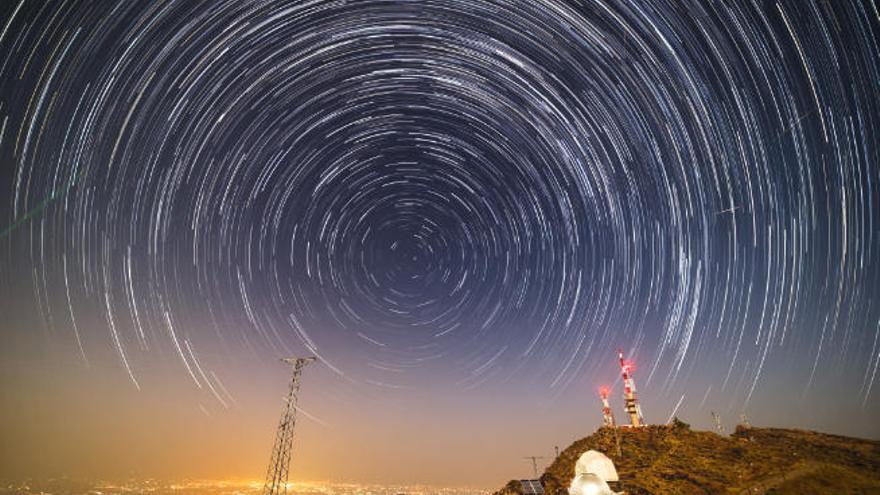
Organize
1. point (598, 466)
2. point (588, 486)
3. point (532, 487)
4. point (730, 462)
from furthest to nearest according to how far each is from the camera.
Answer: point (532, 487)
point (730, 462)
point (598, 466)
point (588, 486)

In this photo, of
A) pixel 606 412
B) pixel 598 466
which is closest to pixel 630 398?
pixel 606 412

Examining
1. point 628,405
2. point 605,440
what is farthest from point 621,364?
point 605,440

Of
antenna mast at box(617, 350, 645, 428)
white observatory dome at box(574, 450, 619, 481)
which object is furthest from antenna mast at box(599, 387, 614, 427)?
white observatory dome at box(574, 450, 619, 481)

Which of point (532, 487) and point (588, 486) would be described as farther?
point (532, 487)

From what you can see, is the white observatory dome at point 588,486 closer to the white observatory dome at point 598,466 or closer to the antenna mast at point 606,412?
the white observatory dome at point 598,466

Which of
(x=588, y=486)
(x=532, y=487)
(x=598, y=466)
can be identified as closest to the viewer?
(x=588, y=486)

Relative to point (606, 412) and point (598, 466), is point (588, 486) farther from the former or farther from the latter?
point (606, 412)

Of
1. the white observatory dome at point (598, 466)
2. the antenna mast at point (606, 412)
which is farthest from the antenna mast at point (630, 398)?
the white observatory dome at point (598, 466)

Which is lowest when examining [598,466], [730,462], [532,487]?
[532,487]
